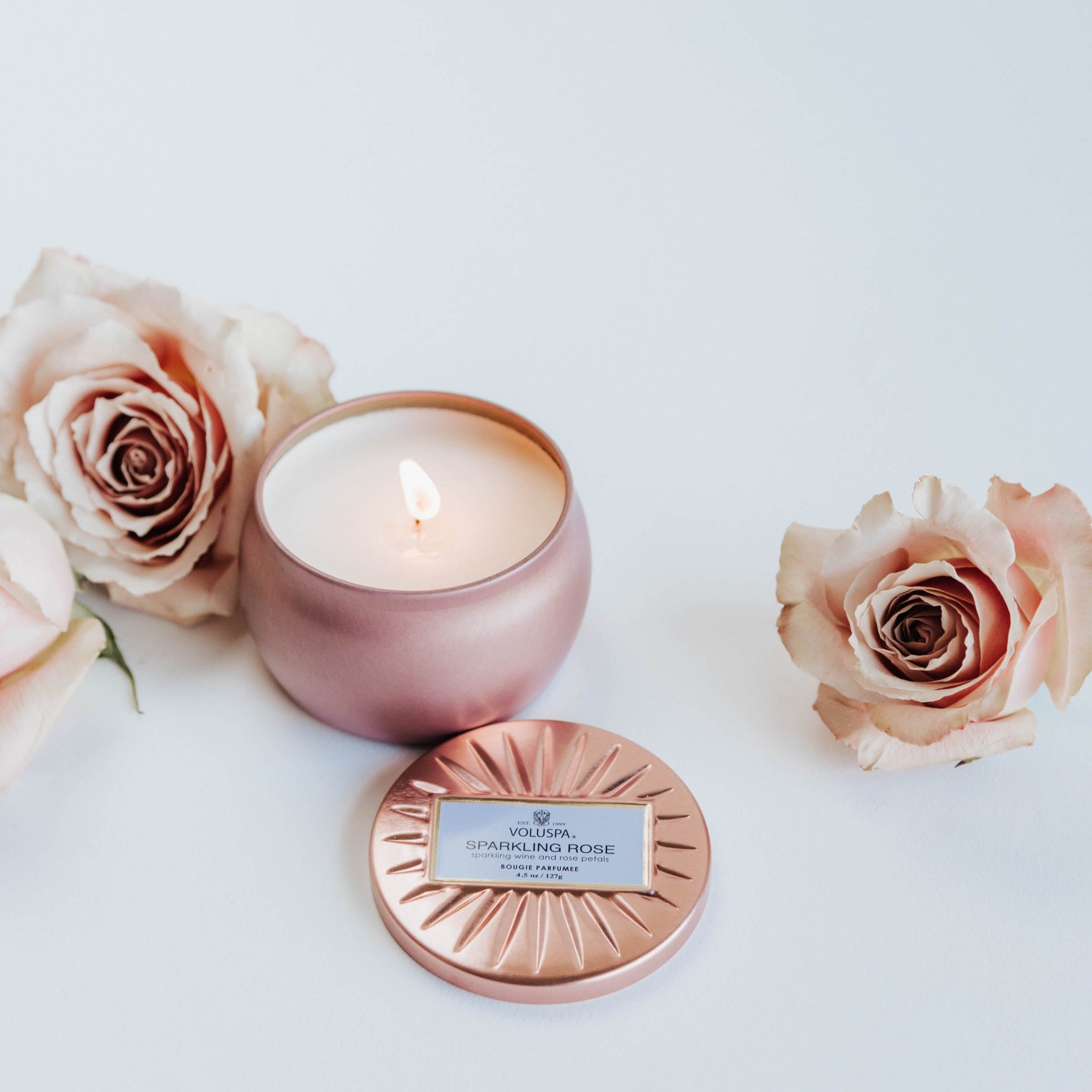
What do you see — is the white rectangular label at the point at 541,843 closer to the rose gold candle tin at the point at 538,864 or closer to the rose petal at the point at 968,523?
the rose gold candle tin at the point at 538,864

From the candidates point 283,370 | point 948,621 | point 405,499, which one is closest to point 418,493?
point 405,499

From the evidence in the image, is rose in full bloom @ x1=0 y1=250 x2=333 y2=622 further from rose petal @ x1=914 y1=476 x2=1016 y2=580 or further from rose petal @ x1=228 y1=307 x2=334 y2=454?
rose petal @ x1=914 y1=476 x2=1016 y2=580

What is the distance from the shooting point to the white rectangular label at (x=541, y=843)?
604 mm

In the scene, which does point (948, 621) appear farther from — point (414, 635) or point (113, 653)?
point (113, 653)

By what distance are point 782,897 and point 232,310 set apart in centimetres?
46

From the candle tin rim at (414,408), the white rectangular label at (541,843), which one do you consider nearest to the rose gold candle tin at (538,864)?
the white rectangular label at (541,843)

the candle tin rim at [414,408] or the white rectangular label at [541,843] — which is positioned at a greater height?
the candle tin rim at [414,408]

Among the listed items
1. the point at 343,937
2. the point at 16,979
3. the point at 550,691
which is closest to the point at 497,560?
the point at 550,691

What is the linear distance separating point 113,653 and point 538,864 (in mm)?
307

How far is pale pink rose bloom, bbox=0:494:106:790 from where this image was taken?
62 cm

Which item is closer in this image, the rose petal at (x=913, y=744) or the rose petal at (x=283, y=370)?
the rose petal at (x=913, y=744)

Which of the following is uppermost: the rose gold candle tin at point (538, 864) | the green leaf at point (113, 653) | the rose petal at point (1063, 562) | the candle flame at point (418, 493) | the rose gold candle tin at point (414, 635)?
the rose petal at point (1063, 562)

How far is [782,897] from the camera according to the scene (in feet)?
2.03

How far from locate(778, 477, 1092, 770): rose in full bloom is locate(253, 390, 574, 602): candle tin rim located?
149 mm
